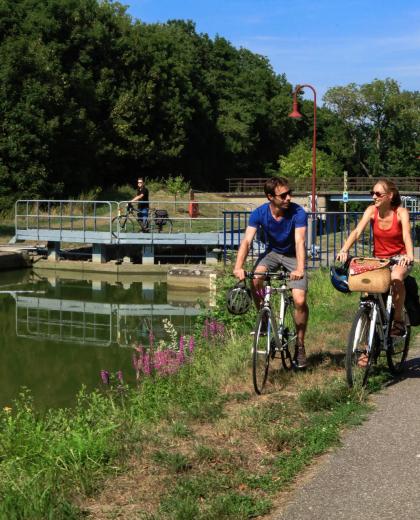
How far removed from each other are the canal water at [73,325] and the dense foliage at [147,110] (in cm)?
1979

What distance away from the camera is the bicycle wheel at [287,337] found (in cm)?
641

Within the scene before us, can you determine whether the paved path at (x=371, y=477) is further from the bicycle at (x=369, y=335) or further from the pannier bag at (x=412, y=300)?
the pannier bag at (x=412, y=300)

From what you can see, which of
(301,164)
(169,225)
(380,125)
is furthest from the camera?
(380,125)

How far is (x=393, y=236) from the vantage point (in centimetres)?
636

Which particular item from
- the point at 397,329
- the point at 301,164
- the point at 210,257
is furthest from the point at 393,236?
the point at 301,164

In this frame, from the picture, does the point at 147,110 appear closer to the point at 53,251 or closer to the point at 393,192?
the point at 53,251

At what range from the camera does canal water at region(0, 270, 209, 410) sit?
10180 millimetres

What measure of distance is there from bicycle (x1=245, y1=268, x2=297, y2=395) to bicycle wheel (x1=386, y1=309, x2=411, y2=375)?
81cm

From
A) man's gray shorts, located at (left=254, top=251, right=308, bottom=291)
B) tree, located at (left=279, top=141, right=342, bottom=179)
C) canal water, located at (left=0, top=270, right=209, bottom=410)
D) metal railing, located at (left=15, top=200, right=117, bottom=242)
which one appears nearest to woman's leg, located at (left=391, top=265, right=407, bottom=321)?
man's gray shorts, located at (left=254, top=251, right=308, bottom=291)

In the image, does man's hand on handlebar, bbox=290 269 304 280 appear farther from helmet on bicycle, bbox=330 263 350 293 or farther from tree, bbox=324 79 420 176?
tree, bbox=324 79 420 176

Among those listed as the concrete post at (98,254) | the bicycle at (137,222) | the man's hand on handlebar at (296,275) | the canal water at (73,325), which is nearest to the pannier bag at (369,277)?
the man's hand on handlebar at (296,275)

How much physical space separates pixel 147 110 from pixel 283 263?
5014 cm

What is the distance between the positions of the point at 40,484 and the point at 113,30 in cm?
5220

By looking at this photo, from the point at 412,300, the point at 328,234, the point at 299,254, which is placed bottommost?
the point at 412,300
